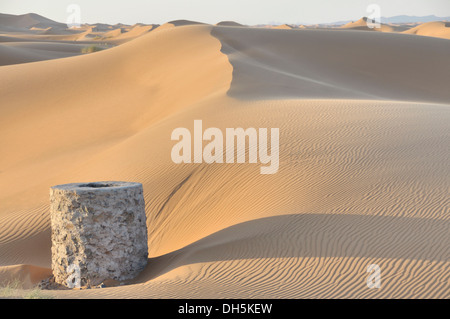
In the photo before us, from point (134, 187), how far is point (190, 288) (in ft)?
6.17

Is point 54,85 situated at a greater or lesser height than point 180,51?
lesser

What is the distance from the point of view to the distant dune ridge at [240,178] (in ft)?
23.0

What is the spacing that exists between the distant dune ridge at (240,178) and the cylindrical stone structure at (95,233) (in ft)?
1.26

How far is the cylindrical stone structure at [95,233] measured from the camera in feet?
25.3

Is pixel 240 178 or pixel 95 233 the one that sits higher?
pixel 240 178

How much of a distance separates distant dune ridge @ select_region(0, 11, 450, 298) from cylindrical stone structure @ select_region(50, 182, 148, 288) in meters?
0.38

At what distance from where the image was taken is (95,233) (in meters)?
7.77

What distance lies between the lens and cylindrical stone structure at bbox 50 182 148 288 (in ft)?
25.3

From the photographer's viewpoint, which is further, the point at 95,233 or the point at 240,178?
the point at 240,178

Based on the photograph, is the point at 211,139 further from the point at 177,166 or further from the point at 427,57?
the point at 427,57

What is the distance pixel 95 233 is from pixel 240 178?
311cm

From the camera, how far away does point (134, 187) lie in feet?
26.2

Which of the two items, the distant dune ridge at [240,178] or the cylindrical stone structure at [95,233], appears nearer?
the distant dune ridge at [240,178]

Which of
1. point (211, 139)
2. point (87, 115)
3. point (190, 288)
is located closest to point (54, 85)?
point (87, 115)
